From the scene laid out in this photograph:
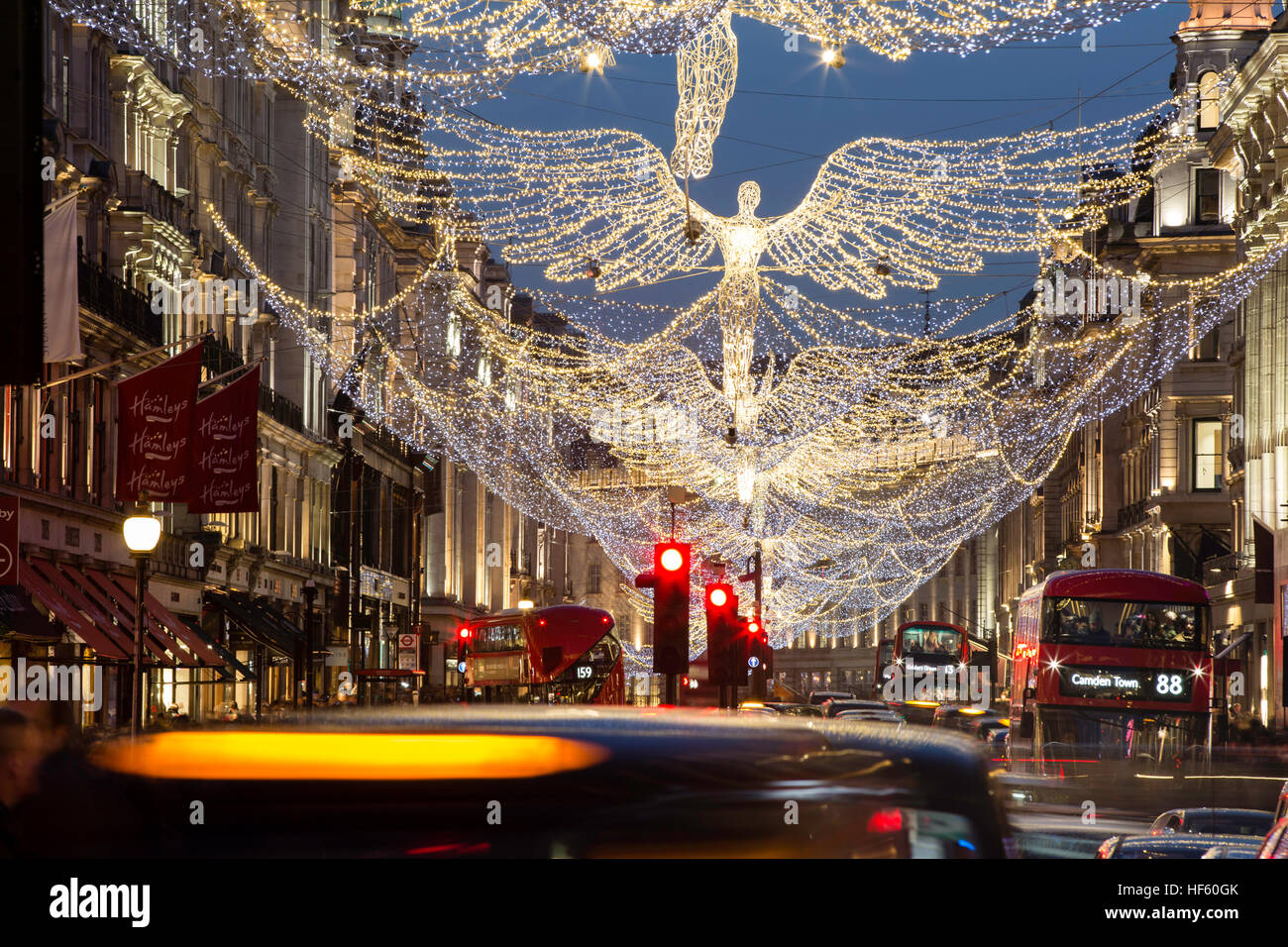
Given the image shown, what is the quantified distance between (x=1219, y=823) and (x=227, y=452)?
15.9 m

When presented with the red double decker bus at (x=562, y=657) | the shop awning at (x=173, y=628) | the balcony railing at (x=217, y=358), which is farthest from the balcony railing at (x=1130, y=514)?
the shop awning at (x=173, y=628)

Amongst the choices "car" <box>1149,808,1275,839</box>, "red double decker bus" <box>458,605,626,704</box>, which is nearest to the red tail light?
"car" <box>1149,808,1275,839</box>

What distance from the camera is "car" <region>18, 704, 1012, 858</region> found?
13.7ft

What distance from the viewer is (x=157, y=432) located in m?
22.6

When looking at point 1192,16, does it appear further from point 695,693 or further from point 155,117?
point 155,117

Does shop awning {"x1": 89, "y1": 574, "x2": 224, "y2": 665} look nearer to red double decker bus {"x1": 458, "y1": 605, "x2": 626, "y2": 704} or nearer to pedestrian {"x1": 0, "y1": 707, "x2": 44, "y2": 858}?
red double decker bus {"x1": 458, "y1": 605, "x2": 626, "y2": 704}

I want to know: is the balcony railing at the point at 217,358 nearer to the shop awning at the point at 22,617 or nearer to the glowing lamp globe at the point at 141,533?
the shop awning at the point at 22,617

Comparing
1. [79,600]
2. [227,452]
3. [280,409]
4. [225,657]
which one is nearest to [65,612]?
[79,600]

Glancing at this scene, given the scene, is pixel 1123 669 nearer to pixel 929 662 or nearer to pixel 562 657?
pixel 562 657

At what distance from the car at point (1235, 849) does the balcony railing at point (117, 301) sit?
23.6 m

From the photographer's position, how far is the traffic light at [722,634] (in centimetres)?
2830

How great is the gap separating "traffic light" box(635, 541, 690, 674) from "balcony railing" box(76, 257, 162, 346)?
1466 centimetres
